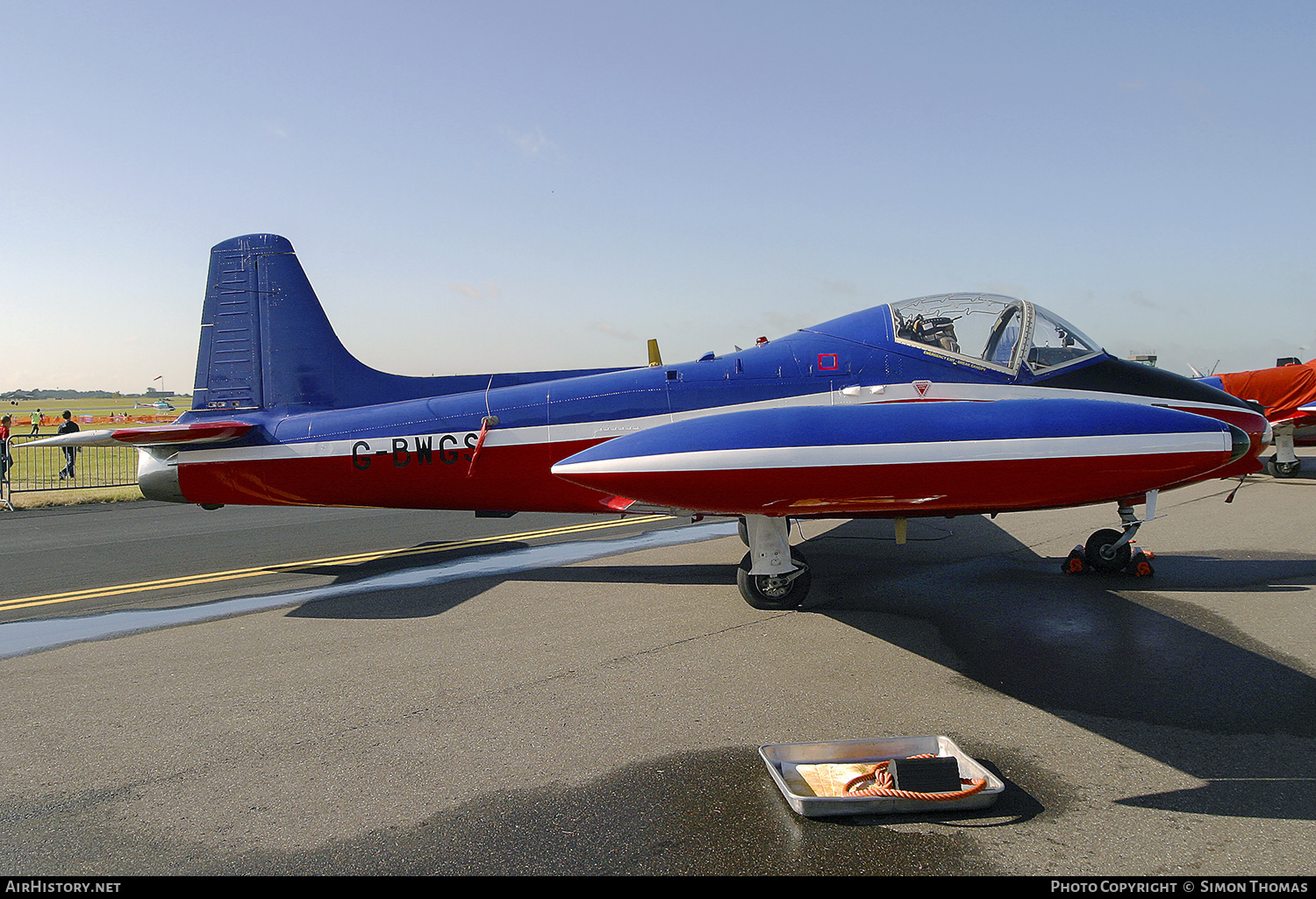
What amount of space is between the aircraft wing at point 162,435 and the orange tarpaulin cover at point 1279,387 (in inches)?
745

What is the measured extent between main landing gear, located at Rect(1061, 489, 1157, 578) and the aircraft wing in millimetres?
8367

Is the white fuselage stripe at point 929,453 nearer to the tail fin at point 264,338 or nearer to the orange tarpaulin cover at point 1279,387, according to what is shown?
the tail fin at point 264,338

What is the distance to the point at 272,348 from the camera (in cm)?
821

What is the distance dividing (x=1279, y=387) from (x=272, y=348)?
1969 centimetres

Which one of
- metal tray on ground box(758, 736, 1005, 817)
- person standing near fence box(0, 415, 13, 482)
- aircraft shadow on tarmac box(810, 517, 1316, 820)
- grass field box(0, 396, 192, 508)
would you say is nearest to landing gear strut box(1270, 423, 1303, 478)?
aircraft shadow on tarmac box(810, 517, 1316, 820)

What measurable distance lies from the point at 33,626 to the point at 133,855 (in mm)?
4686

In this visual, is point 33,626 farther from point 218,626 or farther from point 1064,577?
point 1064,577

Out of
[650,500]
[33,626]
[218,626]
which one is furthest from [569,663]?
[33,626]

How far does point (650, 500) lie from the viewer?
4.94 metres

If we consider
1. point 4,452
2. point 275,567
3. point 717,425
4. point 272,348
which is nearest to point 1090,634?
point 717,425

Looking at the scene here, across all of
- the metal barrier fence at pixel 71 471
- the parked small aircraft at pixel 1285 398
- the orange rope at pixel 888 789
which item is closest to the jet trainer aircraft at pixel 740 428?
the orange rope at pixel 888 789

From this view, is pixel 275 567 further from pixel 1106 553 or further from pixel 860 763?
pixel 1106 553

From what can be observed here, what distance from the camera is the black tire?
734 centimetres

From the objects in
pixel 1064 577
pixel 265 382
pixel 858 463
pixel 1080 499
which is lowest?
pixel 1064 577
